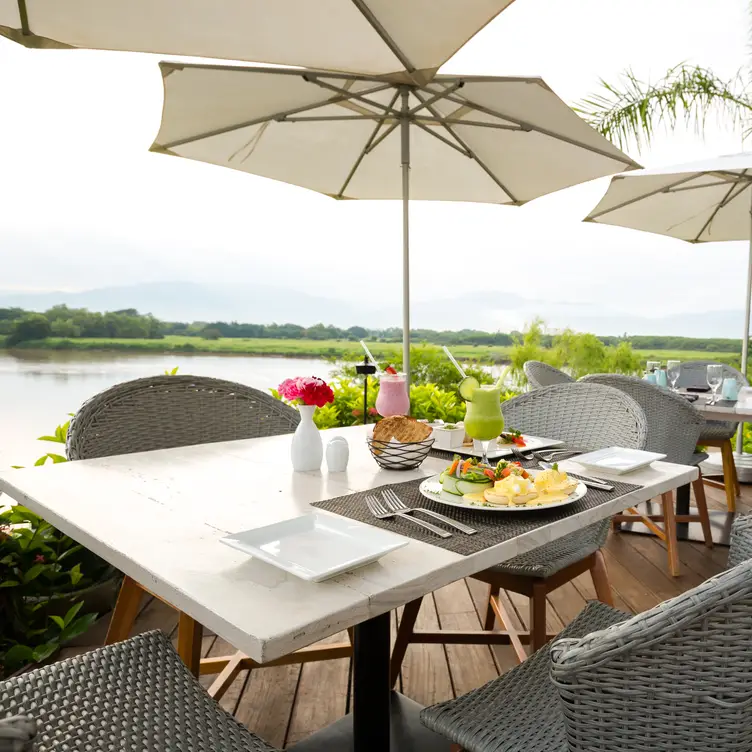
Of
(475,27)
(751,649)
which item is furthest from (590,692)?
(475,27)

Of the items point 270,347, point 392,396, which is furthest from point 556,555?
point 270,347

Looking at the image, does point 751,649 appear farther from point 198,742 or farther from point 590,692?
point 198,742

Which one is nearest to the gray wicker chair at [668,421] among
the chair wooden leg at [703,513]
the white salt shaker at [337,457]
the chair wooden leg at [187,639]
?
the chair wooden leg at [703,513]

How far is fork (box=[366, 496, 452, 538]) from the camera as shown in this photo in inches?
39.0

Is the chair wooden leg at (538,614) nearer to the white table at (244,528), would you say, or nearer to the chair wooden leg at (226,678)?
the white table at (244,528)

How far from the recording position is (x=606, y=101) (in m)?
5.53

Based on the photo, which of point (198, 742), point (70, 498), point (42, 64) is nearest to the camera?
point (198, 742)

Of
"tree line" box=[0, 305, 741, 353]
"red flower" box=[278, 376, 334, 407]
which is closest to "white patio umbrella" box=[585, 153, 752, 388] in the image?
"tree line" box=[0, 305, 741, 353]

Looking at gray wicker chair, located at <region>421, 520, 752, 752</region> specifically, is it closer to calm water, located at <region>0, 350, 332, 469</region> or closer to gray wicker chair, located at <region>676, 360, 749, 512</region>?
calm water, located at <region>0, 350, 332, 469</region>

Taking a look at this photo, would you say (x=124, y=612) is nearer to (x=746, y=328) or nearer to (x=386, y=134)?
(x=386, y=134)

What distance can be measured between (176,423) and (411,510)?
1.04m

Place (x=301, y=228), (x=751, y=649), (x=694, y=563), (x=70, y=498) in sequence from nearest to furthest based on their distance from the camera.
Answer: (x=751, y=649) → (x=70, y=498) → (x=694, y=563) → (x=301, y=228)

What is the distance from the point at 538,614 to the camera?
1.53 meters

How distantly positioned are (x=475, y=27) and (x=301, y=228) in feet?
19.6
